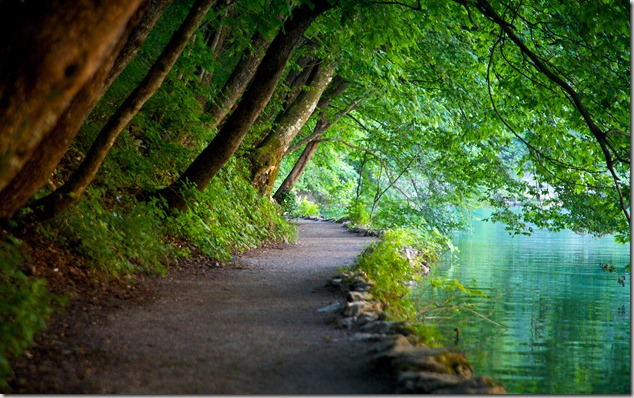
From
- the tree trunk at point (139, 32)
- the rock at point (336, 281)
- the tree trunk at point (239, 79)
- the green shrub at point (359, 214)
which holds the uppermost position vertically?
the tree trunk at point (239, 79)

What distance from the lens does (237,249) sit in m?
11.1

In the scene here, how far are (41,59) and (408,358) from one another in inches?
105

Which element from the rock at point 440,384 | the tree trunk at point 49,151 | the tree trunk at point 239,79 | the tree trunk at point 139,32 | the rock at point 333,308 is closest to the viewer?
the rock at point 440,384

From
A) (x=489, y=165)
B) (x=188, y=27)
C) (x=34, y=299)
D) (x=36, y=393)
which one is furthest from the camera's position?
(x=489, y=165)

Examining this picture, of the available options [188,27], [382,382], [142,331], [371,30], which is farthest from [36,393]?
[371,30]

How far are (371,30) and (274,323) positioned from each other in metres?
5.57

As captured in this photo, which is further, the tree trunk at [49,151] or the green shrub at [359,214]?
the green shrub at [359,214]

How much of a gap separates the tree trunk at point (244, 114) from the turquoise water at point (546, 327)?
12.2 feet

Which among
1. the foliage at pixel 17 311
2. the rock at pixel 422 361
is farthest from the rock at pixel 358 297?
the foliage at pixel 17 311

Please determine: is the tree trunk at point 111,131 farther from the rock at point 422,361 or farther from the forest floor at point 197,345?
Result: the rock at point 422,361

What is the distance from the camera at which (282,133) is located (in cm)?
1570

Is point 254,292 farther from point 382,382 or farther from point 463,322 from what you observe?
point 382,382

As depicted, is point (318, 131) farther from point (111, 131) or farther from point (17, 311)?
point (17, 311)

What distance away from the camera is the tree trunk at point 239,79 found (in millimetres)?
12000
